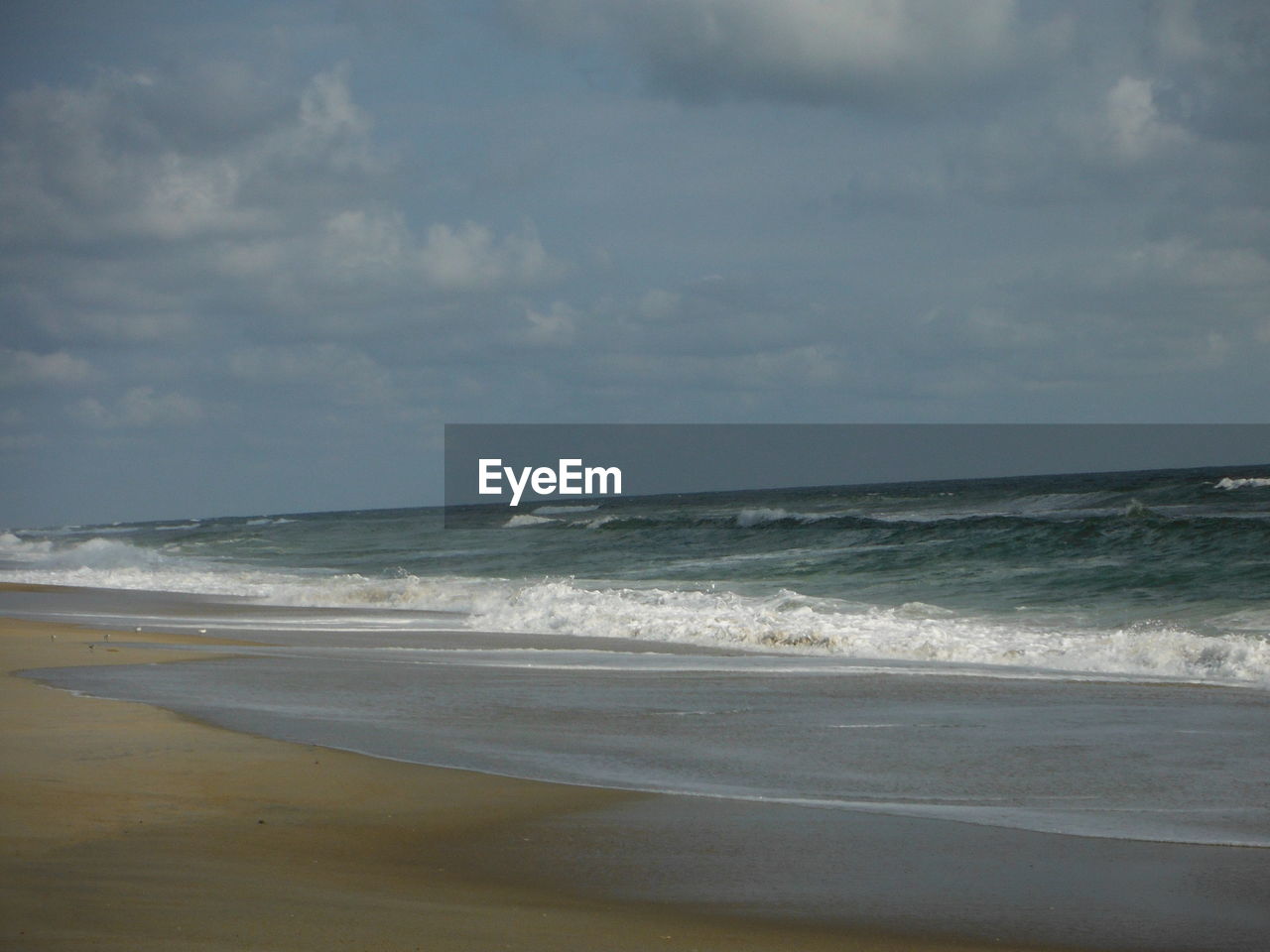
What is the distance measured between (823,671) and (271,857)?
28.3 feet

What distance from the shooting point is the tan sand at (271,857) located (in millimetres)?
4371

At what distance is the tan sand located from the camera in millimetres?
4371

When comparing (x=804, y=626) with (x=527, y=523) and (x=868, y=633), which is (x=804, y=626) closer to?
(x=868, y=633)

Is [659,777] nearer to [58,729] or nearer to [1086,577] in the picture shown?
[58,729]

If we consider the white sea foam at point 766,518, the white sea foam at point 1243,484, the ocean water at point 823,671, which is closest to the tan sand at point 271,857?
the ocean water at point 823,671

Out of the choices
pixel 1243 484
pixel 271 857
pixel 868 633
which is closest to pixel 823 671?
pixel 868 633

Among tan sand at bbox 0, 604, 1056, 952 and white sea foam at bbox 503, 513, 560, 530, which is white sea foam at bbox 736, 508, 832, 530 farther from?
tan sand at bbox 0, 604, 1056, 952

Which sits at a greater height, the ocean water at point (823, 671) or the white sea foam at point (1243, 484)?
the white sea foam at point (1243, 484)

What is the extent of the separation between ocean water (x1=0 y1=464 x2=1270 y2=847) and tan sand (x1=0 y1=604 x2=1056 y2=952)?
0.84 metres

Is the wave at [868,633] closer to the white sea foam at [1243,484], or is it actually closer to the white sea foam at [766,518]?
the white sea foam at [766,518]

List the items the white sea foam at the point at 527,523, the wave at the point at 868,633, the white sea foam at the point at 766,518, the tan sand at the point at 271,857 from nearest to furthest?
1. the tan sand at the point at 271,857
2. the wave at the point at 868,633
3. the white sea foam at the point at 766,518
4. the white sea foam at the point at 527,523

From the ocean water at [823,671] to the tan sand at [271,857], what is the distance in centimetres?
84

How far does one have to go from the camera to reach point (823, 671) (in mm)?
13297

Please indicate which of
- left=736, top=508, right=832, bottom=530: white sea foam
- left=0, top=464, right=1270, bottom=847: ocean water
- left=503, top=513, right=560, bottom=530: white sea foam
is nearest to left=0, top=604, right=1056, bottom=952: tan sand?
left=0, top=464, right=1270, bottom=847: ocean water
